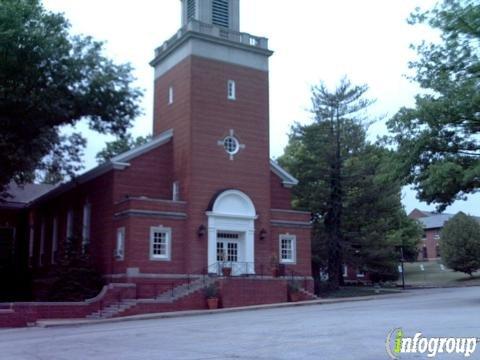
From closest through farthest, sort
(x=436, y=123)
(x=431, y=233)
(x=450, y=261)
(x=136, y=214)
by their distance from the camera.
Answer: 1. (x=436, y=123)
2. (x=136, y=214)
3. (x=450, y=261)
4. (x=431, y=233)

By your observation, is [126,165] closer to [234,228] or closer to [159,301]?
[234,228]

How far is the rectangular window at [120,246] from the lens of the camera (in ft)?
96.5

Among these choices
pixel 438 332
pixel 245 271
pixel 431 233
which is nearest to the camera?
pixel 438 332

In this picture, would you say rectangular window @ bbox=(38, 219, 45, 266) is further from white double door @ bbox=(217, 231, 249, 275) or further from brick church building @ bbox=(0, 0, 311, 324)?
white double door @ bbox=(217, 231, 249, 275)

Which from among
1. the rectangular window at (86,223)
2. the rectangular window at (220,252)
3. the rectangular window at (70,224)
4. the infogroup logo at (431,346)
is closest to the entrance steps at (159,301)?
the rectangular window at (220,252)

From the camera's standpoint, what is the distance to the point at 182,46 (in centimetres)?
3278

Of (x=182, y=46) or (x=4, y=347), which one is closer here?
(x=4, y=347)

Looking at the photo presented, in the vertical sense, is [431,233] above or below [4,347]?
above

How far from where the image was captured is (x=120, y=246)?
97.9 ft

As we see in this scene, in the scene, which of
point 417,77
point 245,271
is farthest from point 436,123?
point 245,271

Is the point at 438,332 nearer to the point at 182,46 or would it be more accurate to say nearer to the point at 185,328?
the point at 185,328

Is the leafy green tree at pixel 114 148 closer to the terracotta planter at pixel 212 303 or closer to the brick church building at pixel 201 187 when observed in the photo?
the brick church building at pixel 201 187

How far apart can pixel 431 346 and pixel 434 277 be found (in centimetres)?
5407

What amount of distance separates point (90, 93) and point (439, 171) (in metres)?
16.8
